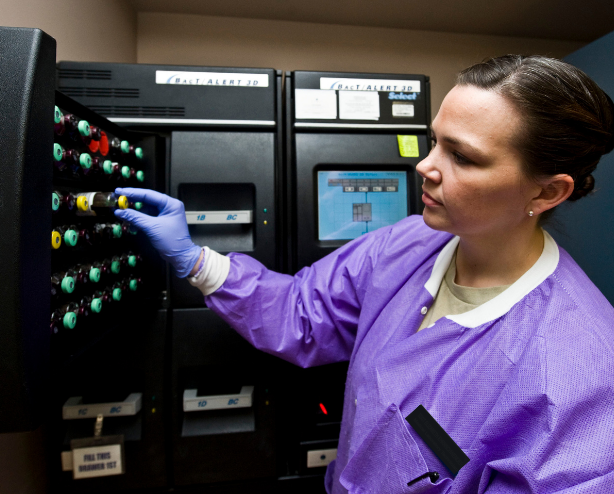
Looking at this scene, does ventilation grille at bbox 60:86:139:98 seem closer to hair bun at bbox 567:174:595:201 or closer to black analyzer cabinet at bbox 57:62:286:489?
black analyzer cabinet at bbox 57:62:286:489

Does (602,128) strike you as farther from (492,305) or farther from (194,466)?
(194,466)

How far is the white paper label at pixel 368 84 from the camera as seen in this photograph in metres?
1.15

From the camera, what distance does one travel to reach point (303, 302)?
3.30ft

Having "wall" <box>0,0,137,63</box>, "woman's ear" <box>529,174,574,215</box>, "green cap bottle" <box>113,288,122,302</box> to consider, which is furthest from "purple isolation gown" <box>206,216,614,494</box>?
"wall" <box>0,0,137,63</box>

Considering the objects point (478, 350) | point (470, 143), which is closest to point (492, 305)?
point (478, 350)

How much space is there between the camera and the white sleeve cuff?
93 centimetres

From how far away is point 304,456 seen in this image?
3.82ft

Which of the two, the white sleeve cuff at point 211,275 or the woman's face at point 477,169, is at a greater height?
the woman's face at point 477,169

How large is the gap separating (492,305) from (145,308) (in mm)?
890

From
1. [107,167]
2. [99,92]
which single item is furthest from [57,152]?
[99,92]

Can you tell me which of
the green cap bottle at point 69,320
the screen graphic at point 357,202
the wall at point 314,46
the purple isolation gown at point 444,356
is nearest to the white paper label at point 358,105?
the screen graphic at point 357,202

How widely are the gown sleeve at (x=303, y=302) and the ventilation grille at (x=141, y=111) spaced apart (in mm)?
461

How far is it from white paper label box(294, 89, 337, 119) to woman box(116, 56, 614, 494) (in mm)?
461

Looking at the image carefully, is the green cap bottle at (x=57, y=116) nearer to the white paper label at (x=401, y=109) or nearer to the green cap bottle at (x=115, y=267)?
the green cap bottle at (x=115, y=267)
